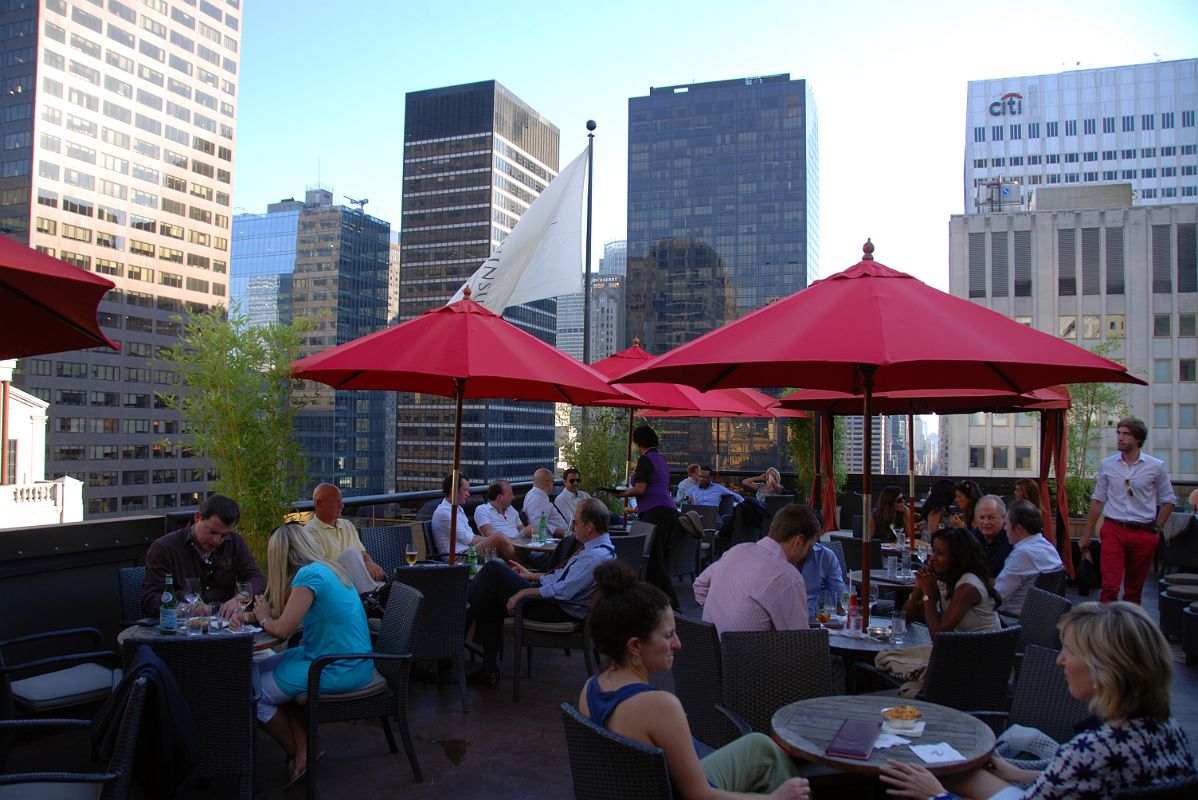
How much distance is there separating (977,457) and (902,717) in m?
77.6

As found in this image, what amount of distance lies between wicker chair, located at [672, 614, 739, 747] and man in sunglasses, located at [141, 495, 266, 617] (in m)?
2.47

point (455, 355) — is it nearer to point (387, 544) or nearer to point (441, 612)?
point (441, 612)

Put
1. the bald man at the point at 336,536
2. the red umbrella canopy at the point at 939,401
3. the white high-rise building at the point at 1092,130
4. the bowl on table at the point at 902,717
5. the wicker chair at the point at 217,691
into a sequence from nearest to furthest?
the bowl on table at the point at 902,717 → the wicker chair at the point at 217,691 → the bald man at the point at 336,536 → the red umbrella canopy at the point at 939,401 → the white high-rise building at the point at 1092,130

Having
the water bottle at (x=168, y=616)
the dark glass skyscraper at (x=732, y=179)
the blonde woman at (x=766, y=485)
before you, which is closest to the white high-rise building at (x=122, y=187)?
the dark glass skyscraper at (x=732, y=179)

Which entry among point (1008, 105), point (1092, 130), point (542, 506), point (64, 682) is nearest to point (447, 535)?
point (542, 506)

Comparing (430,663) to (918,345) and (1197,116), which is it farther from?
(1197,116)

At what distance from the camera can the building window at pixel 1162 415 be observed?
72188 mm

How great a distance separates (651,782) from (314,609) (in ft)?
7.29

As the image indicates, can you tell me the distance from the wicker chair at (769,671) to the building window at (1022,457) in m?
→ 78.0

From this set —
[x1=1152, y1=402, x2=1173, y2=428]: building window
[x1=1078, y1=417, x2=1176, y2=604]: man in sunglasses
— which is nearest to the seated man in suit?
[x1=1078, y1=417, x2=1176, y2=604]: man in sunglasses

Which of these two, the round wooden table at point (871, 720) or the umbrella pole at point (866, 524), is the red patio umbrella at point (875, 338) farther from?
the round wooden table at point (871, 720)

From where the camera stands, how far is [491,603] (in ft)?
18.9

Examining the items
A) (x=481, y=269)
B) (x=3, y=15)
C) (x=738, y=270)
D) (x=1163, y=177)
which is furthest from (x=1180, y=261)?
(x=3, y=15)

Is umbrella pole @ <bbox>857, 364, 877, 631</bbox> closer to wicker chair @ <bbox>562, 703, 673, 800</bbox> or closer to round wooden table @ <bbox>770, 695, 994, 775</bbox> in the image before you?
round wooden table @ <bbox>770, 695, 994, 775</bbox>
